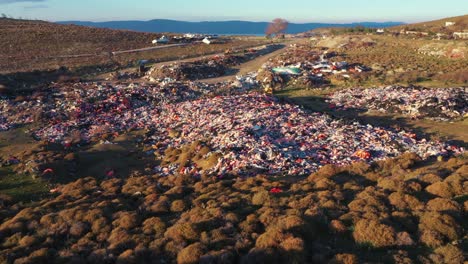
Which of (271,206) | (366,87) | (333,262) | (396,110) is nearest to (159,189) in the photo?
(271,206)

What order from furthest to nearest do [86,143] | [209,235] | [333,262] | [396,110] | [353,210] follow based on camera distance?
[396,110], [86,143], [353,210], [209,235], [333,262]

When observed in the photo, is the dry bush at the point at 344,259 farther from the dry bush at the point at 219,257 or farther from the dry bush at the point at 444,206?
the dry bush at the point at 444,206

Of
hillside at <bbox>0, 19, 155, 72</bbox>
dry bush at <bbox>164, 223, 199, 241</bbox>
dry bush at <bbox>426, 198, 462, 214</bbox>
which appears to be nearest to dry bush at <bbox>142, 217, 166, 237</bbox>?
dry bush at <bbox>164, 223, 199, 241</bbox>

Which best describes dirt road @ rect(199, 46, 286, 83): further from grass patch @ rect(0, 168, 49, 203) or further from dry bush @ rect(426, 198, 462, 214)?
dry bush @ rect(426, 198, 462, 214)

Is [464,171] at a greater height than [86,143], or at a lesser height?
greater

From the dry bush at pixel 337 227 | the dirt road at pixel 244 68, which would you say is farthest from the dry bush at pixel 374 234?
the dirt road at pixel 244 68

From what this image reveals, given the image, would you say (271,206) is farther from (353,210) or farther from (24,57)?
(24,57)
